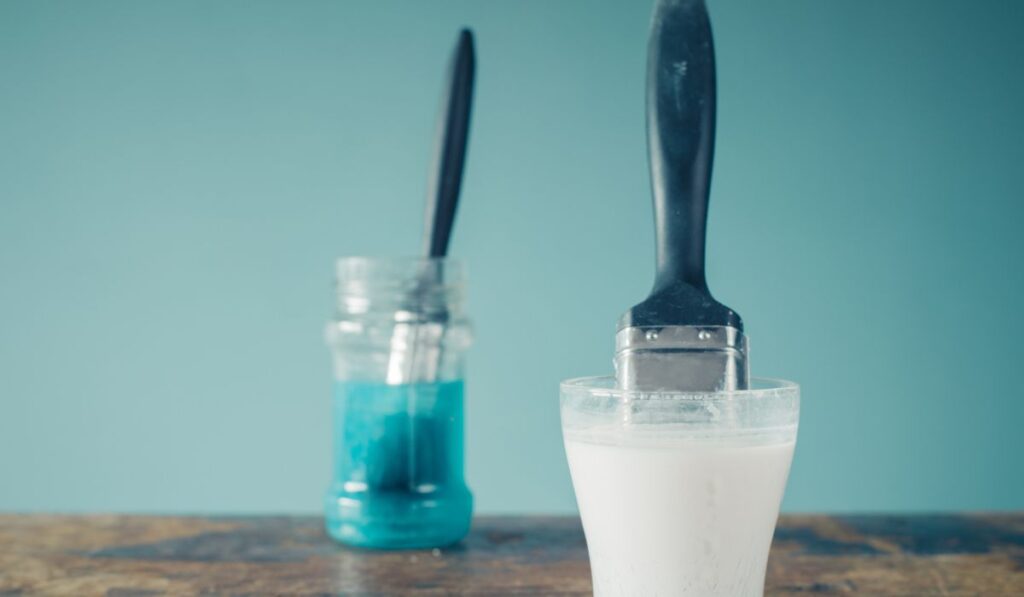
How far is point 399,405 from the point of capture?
79 centimetres

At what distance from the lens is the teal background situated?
5.24 ft

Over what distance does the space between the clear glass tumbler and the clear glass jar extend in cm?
26

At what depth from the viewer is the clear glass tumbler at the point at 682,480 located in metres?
0.51

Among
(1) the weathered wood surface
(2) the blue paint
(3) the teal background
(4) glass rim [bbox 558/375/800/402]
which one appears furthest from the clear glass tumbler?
A: (3) the teal background

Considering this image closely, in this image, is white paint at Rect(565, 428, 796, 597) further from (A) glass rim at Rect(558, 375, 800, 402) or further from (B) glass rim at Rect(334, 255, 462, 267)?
(B) glass rim at Rect(334, 255, 462, 267)

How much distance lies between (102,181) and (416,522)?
3.55 ft

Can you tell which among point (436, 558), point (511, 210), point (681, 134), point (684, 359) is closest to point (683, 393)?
point (684, 359)

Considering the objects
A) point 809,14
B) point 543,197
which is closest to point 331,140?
point 543,197

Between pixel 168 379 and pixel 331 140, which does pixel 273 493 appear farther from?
pixel 331 140

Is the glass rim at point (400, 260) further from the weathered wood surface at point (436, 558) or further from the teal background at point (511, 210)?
the teal background at point (511, 210)

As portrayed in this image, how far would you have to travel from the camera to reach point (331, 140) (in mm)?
1604

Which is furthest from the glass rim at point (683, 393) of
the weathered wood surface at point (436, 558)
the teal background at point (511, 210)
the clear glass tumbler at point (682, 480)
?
the teal background at point (511, 210)

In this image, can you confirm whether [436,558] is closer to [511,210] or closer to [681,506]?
[681,506]

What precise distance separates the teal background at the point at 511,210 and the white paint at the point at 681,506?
1044 mm
